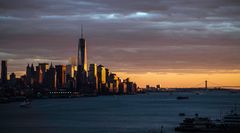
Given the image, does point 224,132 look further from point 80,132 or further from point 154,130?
point 80,132

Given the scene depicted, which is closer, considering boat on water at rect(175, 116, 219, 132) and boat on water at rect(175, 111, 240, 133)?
boat on water at rect(175, 111, 240, 133)

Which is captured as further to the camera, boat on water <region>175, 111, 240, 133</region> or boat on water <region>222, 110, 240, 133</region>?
boat on water <region>175, 111, 240, 133</region>

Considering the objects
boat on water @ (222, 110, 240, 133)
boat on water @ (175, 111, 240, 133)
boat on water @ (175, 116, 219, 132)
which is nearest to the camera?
boat on water @ (222, 110, 240, 133)

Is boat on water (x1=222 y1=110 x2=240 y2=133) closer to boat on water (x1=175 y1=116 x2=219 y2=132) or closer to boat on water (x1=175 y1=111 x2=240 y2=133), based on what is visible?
boat on water (x1=175 y1=111 x2=240 y2=133)

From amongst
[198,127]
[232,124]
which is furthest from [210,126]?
[232,124]

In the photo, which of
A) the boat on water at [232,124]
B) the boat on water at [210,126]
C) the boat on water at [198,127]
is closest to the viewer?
the boat on water at [232,124]

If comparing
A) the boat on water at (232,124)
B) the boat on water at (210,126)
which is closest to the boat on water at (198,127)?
the boat on water at (210,126)

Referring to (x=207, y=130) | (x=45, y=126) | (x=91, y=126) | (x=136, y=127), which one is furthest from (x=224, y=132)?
(x=45, y=126)

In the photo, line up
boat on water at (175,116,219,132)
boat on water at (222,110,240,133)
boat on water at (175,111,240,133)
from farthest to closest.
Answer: boat on water at (175,116,219,132) < boat on water at (175,111,240,133) < boat on water at (222,110,240,133)

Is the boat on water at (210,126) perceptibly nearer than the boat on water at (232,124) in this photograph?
No

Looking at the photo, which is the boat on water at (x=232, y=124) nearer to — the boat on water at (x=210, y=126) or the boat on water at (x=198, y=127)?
the boat on water at (x=210, y=126)

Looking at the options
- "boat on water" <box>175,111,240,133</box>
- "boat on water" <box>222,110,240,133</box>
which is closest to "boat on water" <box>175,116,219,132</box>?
"boat on water" <box>175,111,240,133</box>

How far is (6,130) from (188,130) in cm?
3220

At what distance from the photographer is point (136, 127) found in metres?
90.2
